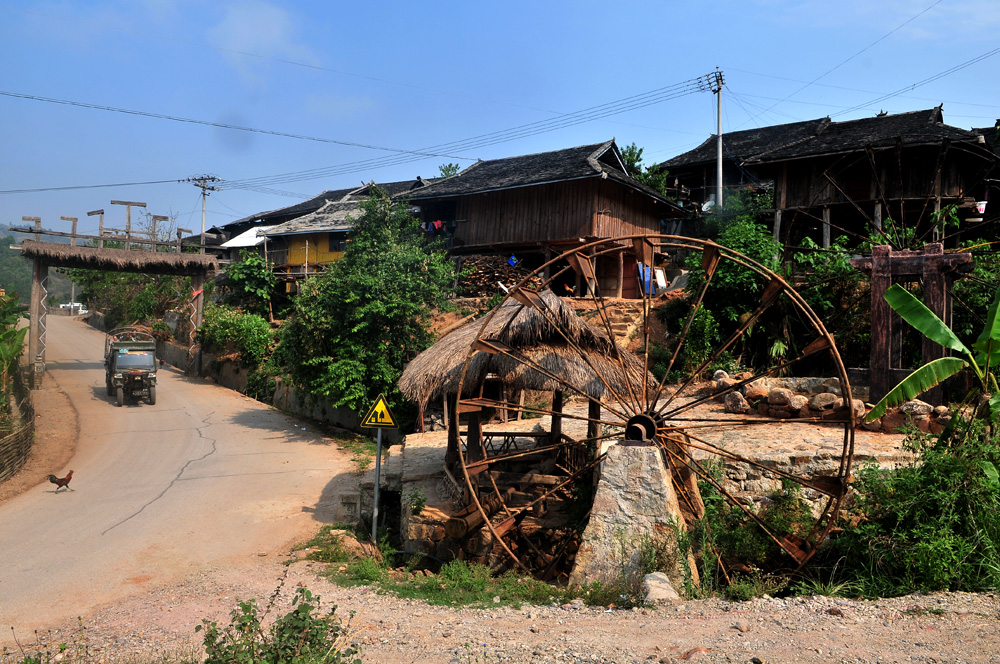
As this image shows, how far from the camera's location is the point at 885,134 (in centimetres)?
1894

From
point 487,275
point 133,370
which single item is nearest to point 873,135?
point 487,275

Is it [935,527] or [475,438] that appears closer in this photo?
[935,527]

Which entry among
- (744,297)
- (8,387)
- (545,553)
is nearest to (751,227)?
(744,297)

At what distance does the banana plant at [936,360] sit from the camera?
→ 24.3 feet

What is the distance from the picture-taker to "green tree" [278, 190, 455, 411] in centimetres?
1617

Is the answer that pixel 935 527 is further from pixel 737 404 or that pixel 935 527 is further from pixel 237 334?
pixel 237 334

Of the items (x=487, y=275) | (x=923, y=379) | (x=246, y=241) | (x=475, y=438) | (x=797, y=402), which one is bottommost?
(x=475, y=438)

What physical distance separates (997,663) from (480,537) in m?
5.88

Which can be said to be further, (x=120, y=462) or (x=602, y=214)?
(x=602, y=214)

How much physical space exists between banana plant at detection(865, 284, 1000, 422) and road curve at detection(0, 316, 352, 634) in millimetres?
8298

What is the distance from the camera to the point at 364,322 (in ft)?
53.3

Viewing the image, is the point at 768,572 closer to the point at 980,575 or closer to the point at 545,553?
the point at 980,575

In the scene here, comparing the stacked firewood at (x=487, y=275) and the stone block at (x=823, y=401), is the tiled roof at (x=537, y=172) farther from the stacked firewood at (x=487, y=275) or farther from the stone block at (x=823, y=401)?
the stone block at (x=823, y=401)

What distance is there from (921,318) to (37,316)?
25620 millimetres
